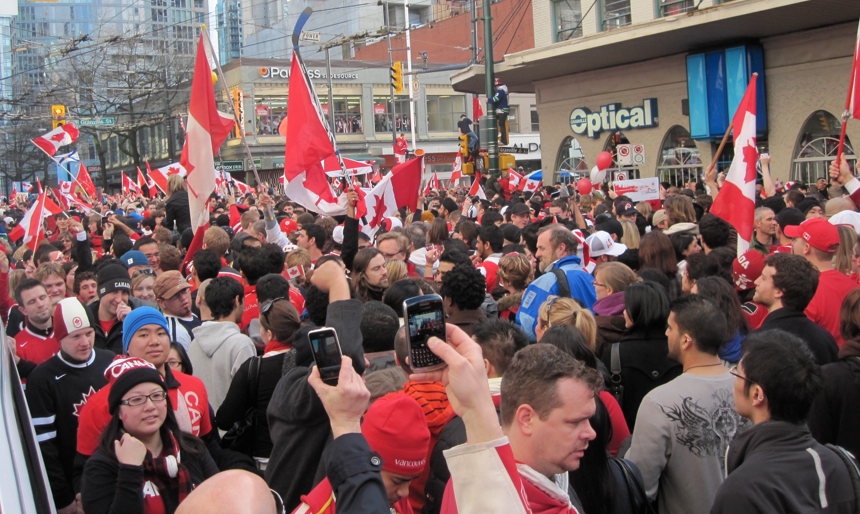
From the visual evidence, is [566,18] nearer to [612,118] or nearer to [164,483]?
[612,118]

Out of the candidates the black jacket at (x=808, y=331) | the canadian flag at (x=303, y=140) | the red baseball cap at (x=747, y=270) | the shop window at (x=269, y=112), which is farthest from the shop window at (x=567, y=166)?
the shop window at (x=269, y=112)

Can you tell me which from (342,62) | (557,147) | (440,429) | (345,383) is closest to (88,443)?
(440,429)

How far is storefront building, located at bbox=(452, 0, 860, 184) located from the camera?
17.9m

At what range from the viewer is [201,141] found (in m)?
8.15

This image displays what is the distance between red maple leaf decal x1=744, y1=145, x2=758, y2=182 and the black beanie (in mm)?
5853

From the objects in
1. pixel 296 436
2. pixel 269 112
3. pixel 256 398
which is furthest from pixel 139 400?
pixel 269 112

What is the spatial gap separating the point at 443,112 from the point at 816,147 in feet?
137

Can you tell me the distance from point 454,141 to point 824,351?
5495 cm

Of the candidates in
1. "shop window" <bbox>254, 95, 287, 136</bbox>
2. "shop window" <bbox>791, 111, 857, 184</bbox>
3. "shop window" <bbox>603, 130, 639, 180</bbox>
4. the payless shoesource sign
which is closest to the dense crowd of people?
"shop window" <bbox>791, 111, 857, 184</bbox>

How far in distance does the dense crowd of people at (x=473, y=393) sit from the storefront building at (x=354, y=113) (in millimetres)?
40802

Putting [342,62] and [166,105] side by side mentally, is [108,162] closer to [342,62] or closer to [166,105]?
[166,105]

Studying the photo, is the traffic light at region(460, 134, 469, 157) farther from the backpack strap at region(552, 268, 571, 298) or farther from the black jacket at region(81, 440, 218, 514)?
the black jacket at region(81, 440, 218, 514)

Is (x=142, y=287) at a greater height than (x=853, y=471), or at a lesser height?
greater

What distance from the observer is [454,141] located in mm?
58438
